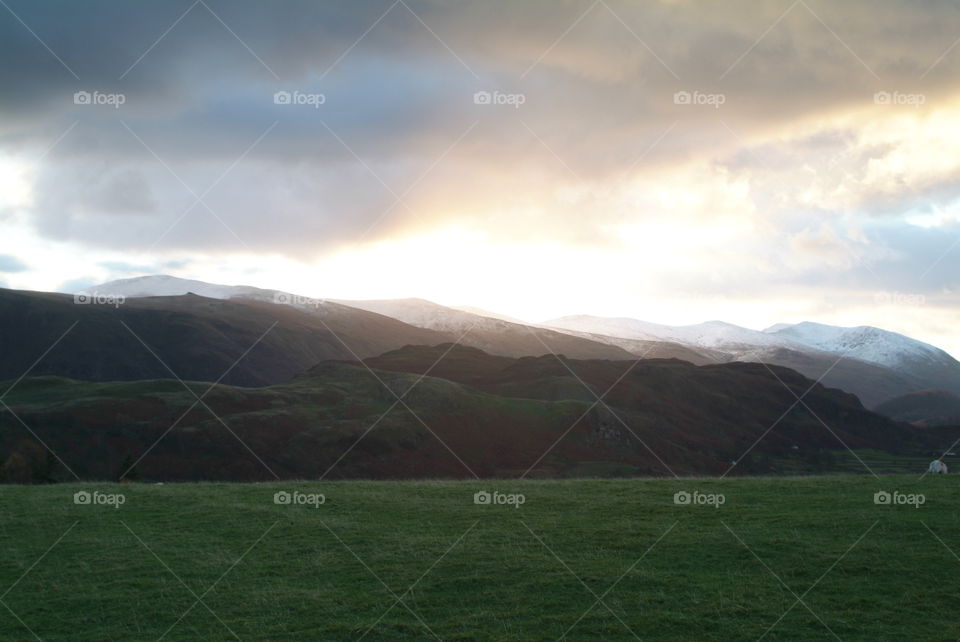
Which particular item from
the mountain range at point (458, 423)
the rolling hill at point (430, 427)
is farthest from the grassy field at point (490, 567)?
the rolling hill at point (430, 427)

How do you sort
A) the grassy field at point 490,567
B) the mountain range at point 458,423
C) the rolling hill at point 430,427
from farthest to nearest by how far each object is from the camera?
the mountain range at point 458,423, the rolling hill at point 430,427, the grassy field at point 490,567

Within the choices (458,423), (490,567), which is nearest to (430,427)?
(458,423)

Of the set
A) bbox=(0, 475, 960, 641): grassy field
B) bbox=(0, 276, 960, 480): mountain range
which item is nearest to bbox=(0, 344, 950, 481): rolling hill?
bbox=(0, 276, 960, 480): mountain range

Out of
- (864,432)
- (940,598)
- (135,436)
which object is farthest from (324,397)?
(864,432)

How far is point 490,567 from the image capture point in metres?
17.7

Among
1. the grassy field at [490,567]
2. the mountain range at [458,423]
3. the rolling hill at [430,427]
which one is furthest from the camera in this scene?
the mountain range at [458,423]

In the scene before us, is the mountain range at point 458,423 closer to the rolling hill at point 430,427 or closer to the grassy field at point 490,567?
the rolling hill at point 430,427

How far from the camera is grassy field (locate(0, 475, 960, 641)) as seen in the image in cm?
1480

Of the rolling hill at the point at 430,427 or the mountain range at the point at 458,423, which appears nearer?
the rolling hill at the point at 430,427

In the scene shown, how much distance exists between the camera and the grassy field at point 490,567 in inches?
583

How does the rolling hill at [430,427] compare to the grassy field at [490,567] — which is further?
the rolling hill at [430,427]

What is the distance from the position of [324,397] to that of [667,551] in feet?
338

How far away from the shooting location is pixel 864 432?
16175 cm

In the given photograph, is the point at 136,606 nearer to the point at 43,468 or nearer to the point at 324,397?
the point at 43,468
